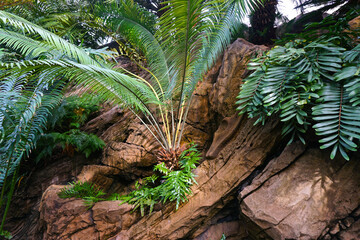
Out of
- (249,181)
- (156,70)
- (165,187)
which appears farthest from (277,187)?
(156,70)

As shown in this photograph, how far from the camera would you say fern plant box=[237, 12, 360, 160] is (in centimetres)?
182

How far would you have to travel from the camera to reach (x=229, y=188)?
2600 mm

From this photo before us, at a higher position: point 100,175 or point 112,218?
point 100,175

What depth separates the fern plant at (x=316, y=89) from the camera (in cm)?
182

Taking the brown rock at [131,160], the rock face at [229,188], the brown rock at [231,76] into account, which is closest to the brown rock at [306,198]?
the rock face at [229,188]

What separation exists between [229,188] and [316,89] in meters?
1.46

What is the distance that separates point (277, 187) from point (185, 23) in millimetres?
2086

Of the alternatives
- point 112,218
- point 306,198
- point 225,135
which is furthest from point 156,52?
point 306,198

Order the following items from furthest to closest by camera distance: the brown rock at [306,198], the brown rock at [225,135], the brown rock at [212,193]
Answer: the brown rock at [225,135]
the brown rock at [212,193]
the brown rock at [306,198]

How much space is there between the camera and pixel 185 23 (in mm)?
2426

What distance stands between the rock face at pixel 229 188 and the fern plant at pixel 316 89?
1.21 feet

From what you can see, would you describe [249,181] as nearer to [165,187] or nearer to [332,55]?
[165,187]

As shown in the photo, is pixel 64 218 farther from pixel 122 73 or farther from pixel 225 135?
pixel 225 135

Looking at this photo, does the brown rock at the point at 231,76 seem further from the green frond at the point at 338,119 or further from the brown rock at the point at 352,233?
the brown rock at the point at 352,233
